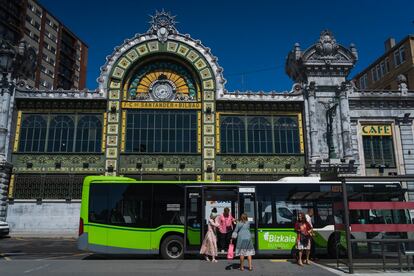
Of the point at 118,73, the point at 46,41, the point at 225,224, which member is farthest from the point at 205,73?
the point at 46,41

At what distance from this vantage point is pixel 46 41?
65312mm

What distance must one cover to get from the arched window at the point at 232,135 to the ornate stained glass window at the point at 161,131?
218 centimetres

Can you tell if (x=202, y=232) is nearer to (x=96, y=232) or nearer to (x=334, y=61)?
(x=96, y=232)

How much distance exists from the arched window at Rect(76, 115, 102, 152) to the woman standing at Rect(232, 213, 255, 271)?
18644 millimetres

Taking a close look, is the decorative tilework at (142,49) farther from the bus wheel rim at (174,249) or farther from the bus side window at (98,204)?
the bus wheel rim at (174,249)

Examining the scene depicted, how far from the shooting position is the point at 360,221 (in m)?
13.3

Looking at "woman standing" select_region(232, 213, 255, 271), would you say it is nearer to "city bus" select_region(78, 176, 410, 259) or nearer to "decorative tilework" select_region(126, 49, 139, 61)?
"city bus" select_region(78, 176, 410, 259)

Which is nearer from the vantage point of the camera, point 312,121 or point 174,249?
point 174,249

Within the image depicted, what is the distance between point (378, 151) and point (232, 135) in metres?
11.2

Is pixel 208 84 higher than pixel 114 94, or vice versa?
pixel 208 84

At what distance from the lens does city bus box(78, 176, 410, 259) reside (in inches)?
592

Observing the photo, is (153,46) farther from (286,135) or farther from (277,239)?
(277,239)

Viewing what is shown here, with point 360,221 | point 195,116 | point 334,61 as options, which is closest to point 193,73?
point 195,116

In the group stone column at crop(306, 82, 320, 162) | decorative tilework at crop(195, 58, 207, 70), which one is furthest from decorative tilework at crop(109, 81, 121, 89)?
stone column at crop(306, 82, 320, 162)
